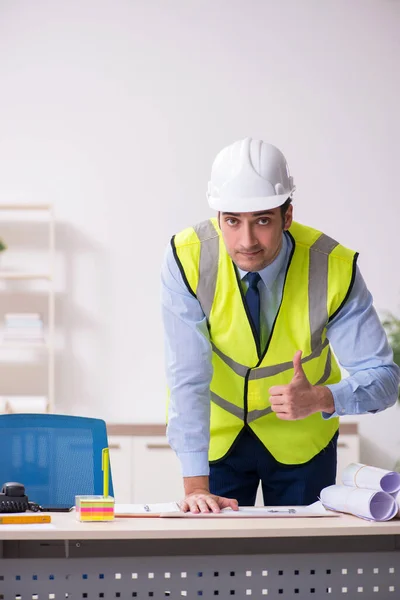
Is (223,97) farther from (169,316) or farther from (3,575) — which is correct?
(3,575)

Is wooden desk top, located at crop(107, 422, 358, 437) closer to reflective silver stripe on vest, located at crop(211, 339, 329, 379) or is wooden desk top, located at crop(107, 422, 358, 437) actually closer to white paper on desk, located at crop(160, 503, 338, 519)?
reflective silver stripe on vest, located at crop(211, 339, 329, 379)

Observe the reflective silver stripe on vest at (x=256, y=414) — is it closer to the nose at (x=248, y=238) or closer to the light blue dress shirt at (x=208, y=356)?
the light blue dress shirt at (x=208, y=356)

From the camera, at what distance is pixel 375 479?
6.15ft

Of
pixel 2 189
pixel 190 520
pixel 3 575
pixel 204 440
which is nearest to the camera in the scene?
pixel 3 575

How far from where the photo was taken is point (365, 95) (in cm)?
490

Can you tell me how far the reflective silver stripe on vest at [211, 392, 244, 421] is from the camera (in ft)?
7.39

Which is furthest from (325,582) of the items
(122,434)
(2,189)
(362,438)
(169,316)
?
(2,189)

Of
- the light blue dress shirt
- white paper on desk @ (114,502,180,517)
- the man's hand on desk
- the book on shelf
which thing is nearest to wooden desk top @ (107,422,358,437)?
the book on shelf

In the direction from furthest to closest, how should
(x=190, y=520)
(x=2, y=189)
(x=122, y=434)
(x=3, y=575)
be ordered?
(x=2, y=189) → (x=122, y=434) → (x=190, y=520) → (x=3, y=575)

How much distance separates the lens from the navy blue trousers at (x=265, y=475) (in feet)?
7.41

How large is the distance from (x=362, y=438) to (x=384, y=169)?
151 cm

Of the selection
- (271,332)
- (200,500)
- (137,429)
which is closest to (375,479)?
(200,500)

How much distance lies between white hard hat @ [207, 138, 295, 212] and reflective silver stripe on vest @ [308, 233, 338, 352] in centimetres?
22

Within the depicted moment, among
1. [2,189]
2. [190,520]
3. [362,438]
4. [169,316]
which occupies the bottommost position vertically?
[362,438]
